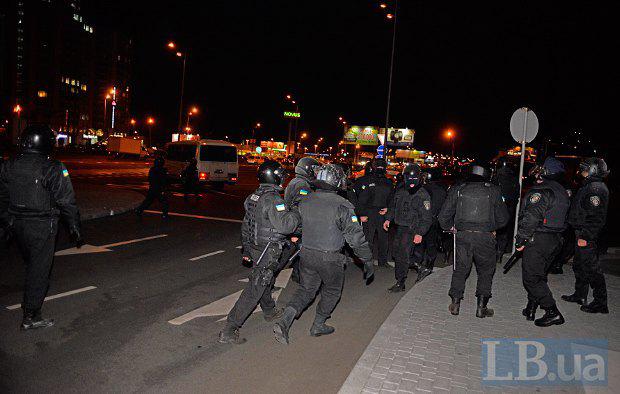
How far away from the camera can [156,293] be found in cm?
716

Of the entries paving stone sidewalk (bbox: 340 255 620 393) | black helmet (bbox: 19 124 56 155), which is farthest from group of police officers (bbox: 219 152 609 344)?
black helmet (bbox: 19 124 56 155)

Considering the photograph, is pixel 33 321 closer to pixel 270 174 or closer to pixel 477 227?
pixel 270 174

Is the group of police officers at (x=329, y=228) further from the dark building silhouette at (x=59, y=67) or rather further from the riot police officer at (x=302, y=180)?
the dark building silhouette at (x=59, y=67)

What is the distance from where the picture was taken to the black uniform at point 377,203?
9.70 metres

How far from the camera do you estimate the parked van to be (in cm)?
2669

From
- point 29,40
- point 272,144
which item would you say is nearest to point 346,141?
point 272,144

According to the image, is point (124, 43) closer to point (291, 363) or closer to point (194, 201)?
point (194, 201)

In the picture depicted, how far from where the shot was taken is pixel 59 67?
438ft

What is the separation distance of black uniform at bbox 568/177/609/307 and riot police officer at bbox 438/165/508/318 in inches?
48.8

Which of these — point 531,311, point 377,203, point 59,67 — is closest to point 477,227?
point 531,311

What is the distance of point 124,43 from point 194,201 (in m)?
160

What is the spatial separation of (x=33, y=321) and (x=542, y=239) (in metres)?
6.12

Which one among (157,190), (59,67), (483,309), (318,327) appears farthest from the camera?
(59,67)

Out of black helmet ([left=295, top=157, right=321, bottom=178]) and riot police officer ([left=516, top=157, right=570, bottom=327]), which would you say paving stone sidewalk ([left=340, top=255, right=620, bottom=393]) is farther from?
black helmet ([left=295, top=157, right=321, bottom=178])
